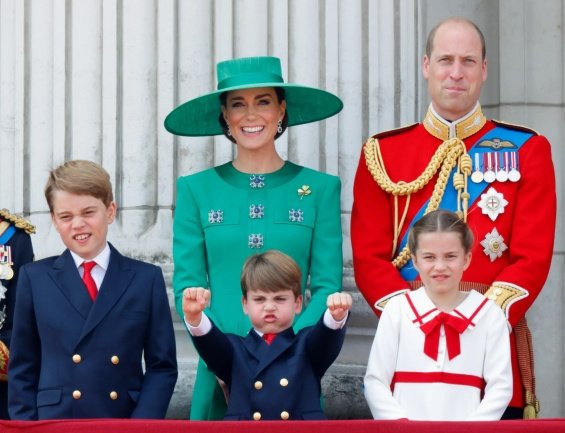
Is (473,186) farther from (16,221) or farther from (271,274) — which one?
(16,221)

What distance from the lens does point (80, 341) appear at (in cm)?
526

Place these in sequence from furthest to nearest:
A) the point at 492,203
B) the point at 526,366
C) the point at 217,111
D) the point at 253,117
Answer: the point at 217,111
the point at 253,117
the point at 492,203
the point at 526,366

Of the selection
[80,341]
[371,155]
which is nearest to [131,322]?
[80,341]

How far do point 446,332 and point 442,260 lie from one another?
24 centimetres

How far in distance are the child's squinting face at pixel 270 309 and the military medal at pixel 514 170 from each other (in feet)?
3.14

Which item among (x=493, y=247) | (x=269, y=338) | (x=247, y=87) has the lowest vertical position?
(x=269, y=338)

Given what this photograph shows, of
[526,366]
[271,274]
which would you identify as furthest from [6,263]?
[526,366]

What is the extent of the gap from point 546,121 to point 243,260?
8.06ft

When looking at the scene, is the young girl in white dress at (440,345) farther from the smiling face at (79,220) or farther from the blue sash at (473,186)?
the smiling face at (79,220)

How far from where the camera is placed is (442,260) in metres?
5.23

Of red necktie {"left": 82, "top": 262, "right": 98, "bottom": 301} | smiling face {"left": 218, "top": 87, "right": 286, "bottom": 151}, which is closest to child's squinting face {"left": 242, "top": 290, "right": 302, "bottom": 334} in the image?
red necktie {"left": 82, "top": 262, "right": 98, "bottom": 301}

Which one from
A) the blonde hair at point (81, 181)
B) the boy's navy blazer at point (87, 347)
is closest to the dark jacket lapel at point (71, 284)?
the boy's navy blazer at point (87, 347)

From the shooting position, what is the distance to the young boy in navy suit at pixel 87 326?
17.2 ft

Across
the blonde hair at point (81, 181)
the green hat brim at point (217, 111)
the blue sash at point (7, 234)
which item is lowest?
the blue sash at point (7, 234)
